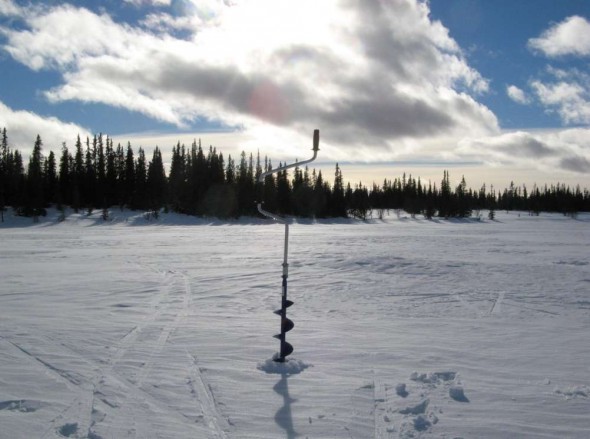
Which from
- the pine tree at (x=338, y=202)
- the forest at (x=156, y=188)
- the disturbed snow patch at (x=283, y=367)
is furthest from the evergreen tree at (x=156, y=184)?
the disturbed snow patch at (x=283, y=367)

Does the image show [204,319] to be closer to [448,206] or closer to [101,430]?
[101,430]

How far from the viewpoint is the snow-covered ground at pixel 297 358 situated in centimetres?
482

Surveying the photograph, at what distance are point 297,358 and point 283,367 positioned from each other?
0.55m

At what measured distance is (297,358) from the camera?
700 centimetres

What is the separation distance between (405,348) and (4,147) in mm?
82408

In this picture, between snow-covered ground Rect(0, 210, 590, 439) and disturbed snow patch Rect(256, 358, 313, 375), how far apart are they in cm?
3

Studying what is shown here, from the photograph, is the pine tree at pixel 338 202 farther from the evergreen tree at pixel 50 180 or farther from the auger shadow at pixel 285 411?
the auger shadow at pixel 285 411

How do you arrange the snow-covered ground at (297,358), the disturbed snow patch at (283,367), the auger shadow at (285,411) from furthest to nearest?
the disturbed snow patch at (283,367)
the snow-covered ground at (297,358)
the auger shadow at (285,411)

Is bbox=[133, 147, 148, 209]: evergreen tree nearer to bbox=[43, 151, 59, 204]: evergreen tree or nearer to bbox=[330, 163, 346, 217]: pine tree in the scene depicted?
bbox=[43, 151, 59, 204]: evergreen tree

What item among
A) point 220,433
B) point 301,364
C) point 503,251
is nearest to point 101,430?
point 220,433

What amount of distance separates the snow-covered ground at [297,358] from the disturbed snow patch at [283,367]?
0.09 ft

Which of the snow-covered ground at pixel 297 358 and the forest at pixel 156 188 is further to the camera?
the forest at pixel 156 188

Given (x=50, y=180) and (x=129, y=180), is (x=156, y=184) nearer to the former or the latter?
(x=129, y=180)

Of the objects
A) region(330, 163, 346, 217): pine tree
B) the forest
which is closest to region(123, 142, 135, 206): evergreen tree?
the forest
